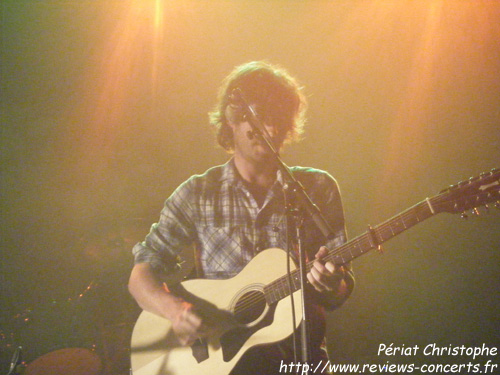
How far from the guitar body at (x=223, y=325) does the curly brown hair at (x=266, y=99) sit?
3.97 feet

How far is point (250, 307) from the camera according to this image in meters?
2.20

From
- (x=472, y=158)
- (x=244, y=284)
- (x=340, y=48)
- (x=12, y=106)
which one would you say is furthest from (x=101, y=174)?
(x=472, y=158)

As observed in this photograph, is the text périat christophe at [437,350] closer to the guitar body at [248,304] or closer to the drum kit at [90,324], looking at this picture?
the guitar body at [248,304]

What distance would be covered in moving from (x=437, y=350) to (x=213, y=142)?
2985mm

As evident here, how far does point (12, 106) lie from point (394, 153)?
12.8 feet

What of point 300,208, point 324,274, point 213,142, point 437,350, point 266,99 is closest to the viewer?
point 300,208

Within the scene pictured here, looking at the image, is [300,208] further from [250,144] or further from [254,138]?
[250,144]

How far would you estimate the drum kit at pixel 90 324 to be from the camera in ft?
11.7

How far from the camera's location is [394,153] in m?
3.68

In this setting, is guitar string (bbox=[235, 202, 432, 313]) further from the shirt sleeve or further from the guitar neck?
the shirt sleeve

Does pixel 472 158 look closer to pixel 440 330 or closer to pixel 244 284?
pixel 440 330

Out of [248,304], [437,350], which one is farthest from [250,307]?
[437,350]

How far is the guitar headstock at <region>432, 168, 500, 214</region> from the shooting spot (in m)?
1.77

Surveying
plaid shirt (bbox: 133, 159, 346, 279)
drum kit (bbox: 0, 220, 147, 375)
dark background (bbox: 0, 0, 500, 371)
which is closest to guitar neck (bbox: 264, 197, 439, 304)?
plaid shirt (bbox: 133, 159, 346, 279)
